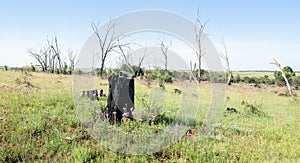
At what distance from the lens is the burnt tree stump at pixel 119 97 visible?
228 inches

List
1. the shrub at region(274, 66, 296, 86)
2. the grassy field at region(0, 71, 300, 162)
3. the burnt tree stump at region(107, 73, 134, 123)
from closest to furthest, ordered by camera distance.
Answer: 1. the grassy field at region(0, 71, 300, 162)
2. the burnt tree stump at region(107, 73, 134, 123)
3. the shrub at region(274, 66, 296, 86)

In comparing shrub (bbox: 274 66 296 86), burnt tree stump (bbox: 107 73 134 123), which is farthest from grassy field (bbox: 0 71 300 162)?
shrub (bbox: 274 66 296 86)

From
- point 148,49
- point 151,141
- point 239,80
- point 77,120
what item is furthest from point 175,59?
point 239,80

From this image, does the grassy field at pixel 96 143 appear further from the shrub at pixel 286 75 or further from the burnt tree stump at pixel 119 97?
the shrub at pixel 286 75

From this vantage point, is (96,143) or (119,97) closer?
(96,143)

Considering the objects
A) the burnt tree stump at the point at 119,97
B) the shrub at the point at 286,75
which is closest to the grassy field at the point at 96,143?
the burnt tree stump at the point at 119,97

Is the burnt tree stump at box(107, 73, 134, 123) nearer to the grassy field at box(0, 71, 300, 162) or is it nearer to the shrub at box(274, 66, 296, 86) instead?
the grassy field at box(0, 71, 300, 162)

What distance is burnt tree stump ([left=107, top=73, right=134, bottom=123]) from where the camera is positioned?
580 centimetres

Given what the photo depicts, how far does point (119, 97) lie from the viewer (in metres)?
6.00

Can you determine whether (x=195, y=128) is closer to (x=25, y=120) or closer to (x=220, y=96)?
(x=25, y=120)

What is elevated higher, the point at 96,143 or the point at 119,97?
the point at 119,97

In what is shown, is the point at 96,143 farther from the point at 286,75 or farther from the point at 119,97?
the point at 286,75

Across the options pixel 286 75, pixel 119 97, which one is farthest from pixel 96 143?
pixel 286 75

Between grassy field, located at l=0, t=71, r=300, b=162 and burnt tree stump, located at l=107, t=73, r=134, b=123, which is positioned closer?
grassy field, located at l=0, t=71, r=300, b=162
